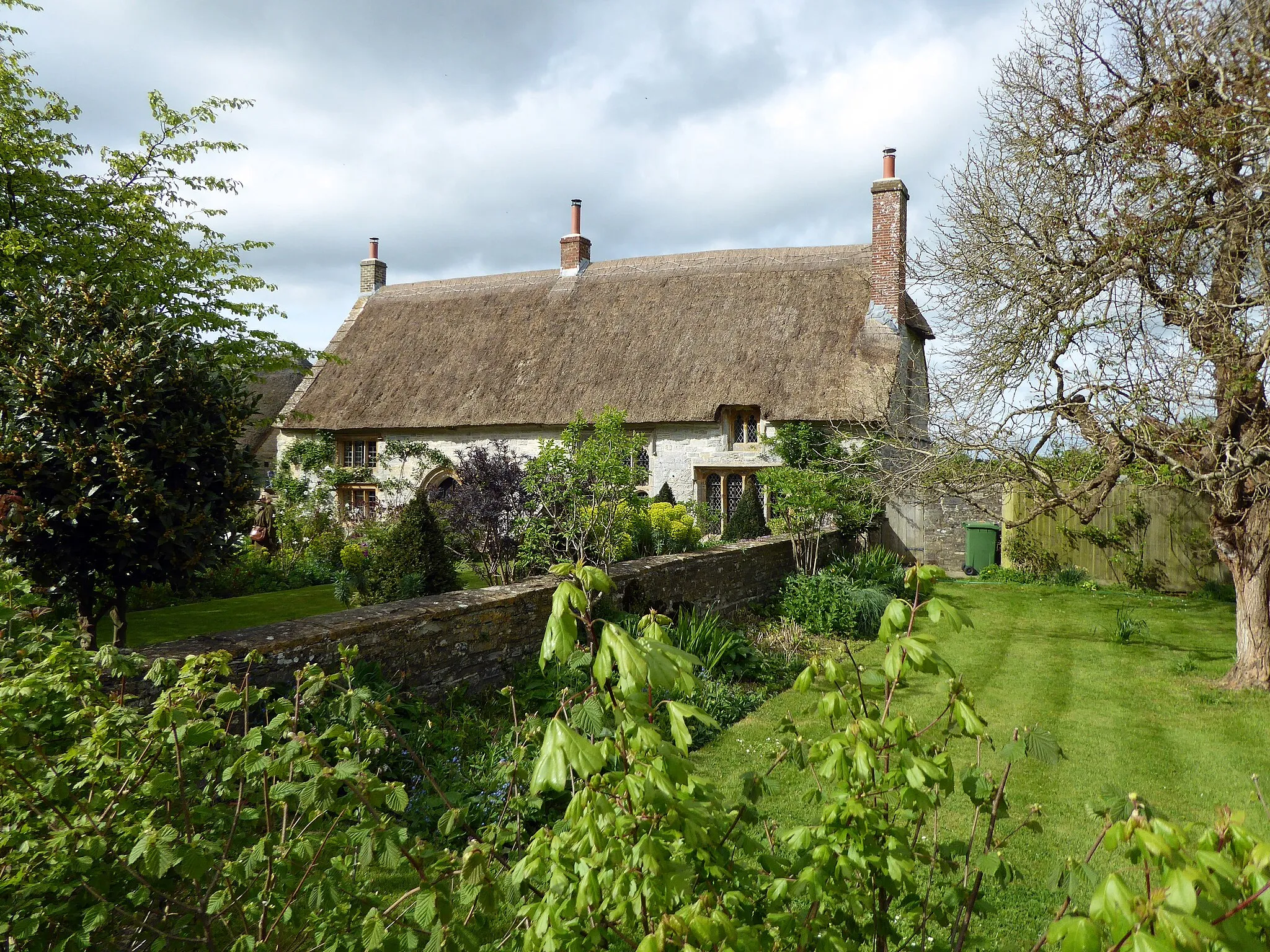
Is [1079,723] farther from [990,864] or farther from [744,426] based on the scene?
[744,426]

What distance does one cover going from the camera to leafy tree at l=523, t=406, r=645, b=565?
924cm

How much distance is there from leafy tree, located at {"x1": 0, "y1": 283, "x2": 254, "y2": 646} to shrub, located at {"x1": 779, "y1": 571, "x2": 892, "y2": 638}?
6.99 metres

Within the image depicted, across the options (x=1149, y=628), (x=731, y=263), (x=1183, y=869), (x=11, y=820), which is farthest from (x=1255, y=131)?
(x=731, y=263)

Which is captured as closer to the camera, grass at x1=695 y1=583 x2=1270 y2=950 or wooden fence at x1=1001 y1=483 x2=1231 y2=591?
grass at x1=695 y1=583 x2=1270 y2=950

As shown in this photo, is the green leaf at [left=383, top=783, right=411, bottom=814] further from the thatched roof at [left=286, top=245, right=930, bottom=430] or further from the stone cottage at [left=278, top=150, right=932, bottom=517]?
the thatched roof at [left=286, top=245, right=930, bottom=430]

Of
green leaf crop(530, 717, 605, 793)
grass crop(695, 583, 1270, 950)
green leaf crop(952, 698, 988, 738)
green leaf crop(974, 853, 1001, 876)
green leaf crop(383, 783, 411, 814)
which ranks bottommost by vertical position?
grass crop(695, 583, 1270, 950)

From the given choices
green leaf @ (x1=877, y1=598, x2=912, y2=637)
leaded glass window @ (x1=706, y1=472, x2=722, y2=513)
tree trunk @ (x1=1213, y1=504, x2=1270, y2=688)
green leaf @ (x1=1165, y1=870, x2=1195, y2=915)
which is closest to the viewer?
green leaf @ (x1=1165, y1=870, x2=1195, y2=915)

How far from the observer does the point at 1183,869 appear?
121cm

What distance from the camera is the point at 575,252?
874 inches

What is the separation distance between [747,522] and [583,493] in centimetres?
573

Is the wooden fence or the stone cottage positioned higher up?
the stone cottage

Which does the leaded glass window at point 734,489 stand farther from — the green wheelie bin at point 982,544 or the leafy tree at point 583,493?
the leafy tree at point 583,493

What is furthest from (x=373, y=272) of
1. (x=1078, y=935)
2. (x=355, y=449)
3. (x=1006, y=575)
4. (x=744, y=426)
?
(x=1078, y=935)

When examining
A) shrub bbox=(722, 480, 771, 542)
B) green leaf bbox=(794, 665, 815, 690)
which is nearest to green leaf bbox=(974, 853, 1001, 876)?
green leaf bbox=(794, 665, 815, 690)
